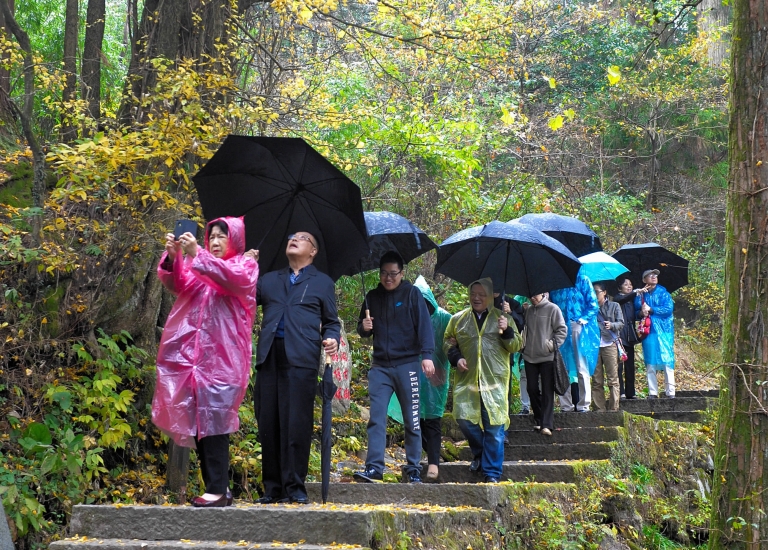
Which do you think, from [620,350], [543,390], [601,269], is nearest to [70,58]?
[543,390]

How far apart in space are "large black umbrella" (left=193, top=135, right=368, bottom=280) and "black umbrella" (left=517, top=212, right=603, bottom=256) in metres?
4.62

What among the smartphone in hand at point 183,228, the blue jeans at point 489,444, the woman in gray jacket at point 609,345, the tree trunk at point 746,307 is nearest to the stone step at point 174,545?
the smartphone in hand at point 183,228

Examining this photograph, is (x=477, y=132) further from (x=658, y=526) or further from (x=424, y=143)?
(x=658, y=526)

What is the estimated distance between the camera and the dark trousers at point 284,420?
5844 mm

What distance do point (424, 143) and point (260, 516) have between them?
26.2 feet

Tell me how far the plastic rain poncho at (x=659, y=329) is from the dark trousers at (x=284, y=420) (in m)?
7.98

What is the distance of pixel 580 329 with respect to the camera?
10930mm

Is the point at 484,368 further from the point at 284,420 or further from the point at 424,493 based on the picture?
the point at 284,420

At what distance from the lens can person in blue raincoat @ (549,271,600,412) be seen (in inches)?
429

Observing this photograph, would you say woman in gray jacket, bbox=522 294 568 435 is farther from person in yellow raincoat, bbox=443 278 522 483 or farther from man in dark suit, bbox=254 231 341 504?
man in dark suit, bbox=254 231 341 504

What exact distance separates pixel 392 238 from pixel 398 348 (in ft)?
4.18

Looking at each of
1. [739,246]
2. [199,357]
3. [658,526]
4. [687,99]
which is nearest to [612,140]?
[687,99]

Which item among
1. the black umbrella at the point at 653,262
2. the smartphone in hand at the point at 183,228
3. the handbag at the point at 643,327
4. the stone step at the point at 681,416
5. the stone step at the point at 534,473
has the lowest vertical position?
the stone step at the point at 534,473

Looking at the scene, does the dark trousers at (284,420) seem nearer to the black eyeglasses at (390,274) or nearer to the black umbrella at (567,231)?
the black eyeglasses at (390,274)
